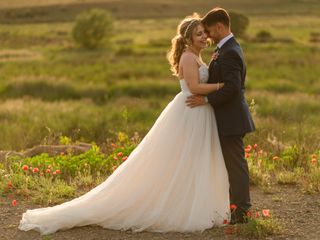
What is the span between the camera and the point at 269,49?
4788 centimetres

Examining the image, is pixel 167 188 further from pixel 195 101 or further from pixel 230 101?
pixel 230 101

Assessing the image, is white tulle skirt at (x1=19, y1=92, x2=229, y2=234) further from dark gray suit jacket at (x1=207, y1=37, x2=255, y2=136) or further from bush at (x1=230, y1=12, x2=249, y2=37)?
bush at (x1=230, y1=12, x2=249, y2=37)

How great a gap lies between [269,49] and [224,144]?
4146 centimetres

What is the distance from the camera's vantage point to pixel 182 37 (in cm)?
733

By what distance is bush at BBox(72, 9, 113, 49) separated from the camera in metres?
59.6

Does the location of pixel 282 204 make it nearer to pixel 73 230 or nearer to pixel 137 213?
pixel 137 213

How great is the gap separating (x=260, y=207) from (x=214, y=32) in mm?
2394

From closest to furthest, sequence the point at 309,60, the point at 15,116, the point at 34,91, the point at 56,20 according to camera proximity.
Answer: the point at 15,116
the point at 34,91
the point at 309,60
the point at 56,20

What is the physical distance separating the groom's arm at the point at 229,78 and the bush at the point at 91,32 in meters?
52.8

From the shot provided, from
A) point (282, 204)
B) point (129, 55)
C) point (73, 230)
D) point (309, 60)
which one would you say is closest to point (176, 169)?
point (73, 230)

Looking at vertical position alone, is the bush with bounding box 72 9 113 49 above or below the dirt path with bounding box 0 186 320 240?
below

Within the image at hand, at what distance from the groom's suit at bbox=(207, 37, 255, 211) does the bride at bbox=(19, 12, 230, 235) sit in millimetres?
153

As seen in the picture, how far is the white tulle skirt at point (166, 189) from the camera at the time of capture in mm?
7332

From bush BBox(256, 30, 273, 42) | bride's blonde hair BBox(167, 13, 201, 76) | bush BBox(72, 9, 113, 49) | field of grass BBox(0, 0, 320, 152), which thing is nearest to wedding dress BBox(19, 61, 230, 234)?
bride's blonde hair BBox(167, 13, 201, 76)
